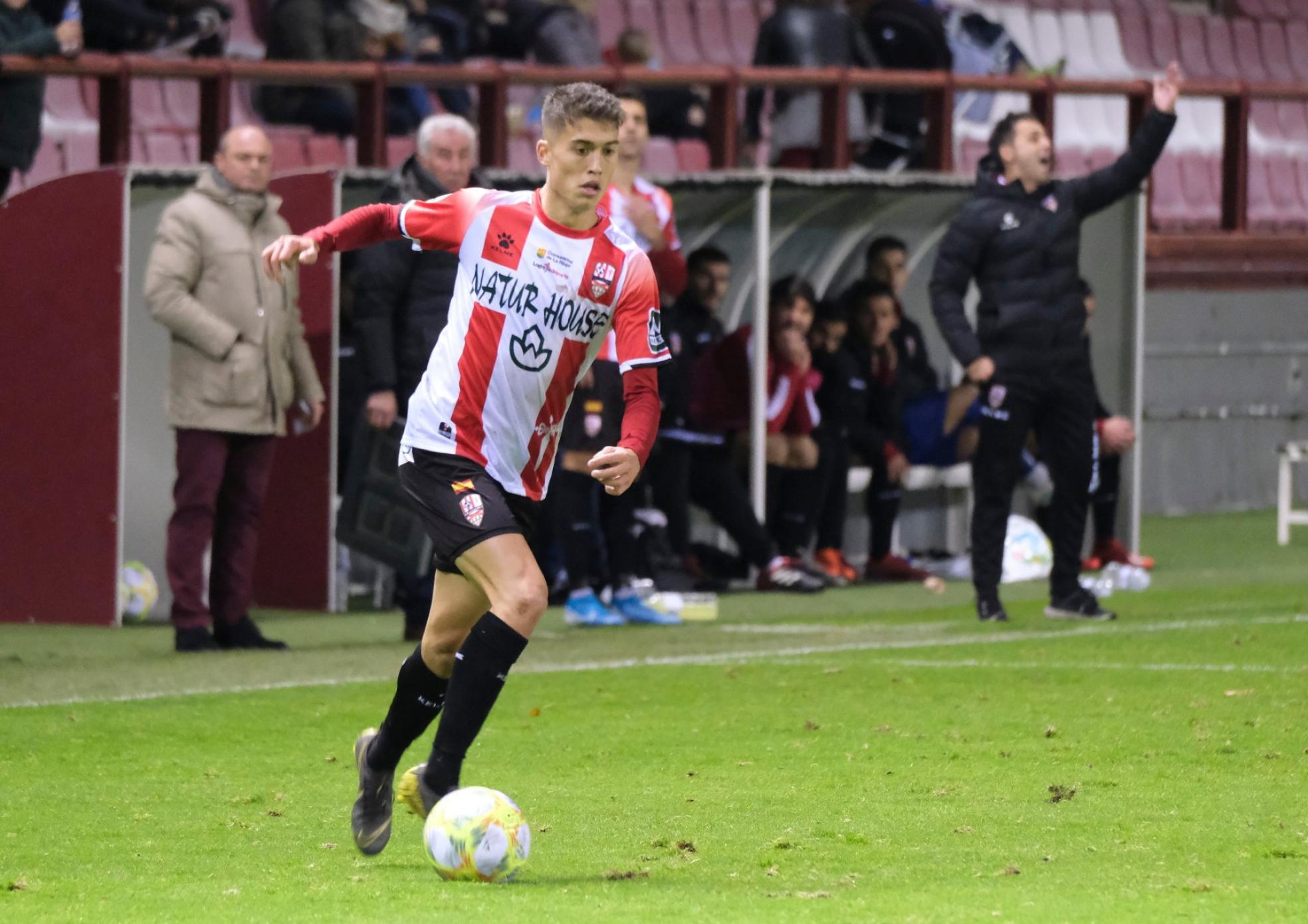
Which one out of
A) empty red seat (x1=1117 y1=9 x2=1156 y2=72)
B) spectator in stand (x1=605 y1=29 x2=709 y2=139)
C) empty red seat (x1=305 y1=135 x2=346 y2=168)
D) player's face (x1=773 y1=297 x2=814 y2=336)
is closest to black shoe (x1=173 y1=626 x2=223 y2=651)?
player's face (x1=773 y1=297 x2=814 y2=336)

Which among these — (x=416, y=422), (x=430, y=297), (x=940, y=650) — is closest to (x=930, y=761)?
(x=416, y=422)

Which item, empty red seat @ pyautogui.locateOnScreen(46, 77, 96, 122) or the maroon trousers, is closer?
the maroon trousers

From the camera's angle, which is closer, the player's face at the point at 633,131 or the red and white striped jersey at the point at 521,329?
the red and white striped jersey at the point at 521,329

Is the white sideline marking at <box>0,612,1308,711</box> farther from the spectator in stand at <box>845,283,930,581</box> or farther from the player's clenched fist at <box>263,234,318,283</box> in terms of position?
the player's clenched fist at <box>263,234,318,283</box>

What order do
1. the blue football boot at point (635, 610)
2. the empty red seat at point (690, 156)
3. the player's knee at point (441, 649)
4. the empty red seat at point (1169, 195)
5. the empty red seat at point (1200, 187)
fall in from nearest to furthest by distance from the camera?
the player's knee at point (441, 649) → the blue football boot at point (635, 610) → the empty red seat at point (690, 156) → the empty red seat at point (1169, 195) → the empty red seat at point (1200, 187)

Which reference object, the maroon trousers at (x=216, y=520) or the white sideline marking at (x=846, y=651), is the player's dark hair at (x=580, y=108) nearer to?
the white sideline marking at (x=846, y=651)

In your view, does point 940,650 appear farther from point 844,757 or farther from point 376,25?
point 376,25

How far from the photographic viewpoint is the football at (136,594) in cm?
1111

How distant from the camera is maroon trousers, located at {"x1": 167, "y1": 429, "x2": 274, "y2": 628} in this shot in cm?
992

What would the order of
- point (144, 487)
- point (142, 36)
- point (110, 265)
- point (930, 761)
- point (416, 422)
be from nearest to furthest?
1. point (416, 422)
2. point (930, 761)
3. point (110, 265)
4. point (144, 487)
5. point (142, 36)

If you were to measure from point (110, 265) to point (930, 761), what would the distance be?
17.1ft

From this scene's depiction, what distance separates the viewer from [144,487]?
11.5 m

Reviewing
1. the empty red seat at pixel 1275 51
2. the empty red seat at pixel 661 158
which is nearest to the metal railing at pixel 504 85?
the empty red seat at pixel 661 158

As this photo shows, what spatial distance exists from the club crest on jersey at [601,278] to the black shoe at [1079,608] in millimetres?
5314
